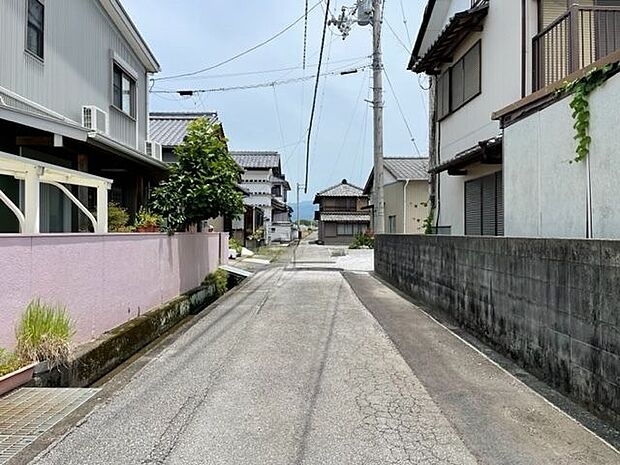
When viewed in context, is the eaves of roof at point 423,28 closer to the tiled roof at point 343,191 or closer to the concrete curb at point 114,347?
the concrete curb at point 114,347

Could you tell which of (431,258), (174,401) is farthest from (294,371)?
(431,258)

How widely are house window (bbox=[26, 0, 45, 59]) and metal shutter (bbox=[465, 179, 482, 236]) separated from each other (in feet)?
28.9

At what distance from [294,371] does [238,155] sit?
47.0m

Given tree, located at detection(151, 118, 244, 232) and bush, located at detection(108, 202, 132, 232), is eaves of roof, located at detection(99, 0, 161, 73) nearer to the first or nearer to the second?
tree, located at detection(151, 118, 244, 232)

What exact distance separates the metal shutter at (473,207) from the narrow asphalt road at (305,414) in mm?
4874

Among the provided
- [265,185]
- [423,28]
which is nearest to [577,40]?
[423,28]

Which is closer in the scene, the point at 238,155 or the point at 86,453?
the point at 86,453

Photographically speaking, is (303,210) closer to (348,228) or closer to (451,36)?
(348,228)

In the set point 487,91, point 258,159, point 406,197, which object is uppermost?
point 258,159

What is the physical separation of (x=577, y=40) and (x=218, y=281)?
11.4 meters

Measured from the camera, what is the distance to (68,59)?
10391 millimetres

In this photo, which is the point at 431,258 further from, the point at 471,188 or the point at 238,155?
the point at 238,155

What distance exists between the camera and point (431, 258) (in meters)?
10.4

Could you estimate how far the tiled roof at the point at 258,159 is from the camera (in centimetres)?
4969
